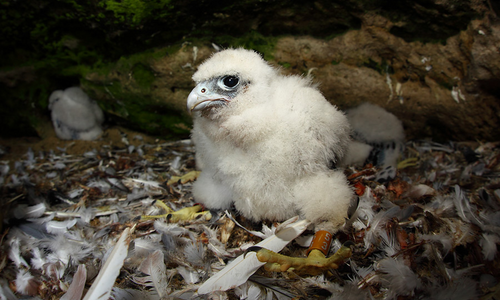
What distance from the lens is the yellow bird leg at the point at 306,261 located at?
1.46 meters

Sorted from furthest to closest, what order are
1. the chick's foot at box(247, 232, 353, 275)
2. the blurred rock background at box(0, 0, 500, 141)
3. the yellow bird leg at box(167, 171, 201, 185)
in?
the yellow bird leg at box(167, 171, 201, 185), the blurred rock background at box(0, 0, 500, 141), the chick's foot at box(247, 232, 353, 275)

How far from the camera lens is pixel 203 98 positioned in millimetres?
1553

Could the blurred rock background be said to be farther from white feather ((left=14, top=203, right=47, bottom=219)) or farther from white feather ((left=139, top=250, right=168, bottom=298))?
white feather ((left=139, top=250, right=168, bottom=298))

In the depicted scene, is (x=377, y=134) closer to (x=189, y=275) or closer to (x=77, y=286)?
(x=189, y=275)

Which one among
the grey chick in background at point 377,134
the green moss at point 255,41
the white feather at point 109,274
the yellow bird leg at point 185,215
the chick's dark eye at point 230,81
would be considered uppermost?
the green moss at point 255,41

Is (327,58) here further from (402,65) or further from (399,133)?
(399,133)

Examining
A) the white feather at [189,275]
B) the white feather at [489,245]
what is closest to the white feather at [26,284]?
the white feather at [189,275]

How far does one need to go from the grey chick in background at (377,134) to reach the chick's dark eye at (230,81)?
44.5 inches

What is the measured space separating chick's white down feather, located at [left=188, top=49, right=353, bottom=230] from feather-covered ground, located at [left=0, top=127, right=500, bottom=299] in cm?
23

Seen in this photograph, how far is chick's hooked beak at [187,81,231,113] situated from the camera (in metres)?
1.55

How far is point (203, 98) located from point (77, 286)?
115 centimetres

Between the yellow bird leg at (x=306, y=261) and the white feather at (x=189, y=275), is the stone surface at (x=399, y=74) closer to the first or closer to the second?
the yellow bird leg at (x=306, y=261)

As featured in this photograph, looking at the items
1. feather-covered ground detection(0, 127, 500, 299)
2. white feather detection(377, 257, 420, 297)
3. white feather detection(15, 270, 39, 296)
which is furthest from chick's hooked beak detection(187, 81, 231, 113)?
white feather detection(15, 270, 39, 296)

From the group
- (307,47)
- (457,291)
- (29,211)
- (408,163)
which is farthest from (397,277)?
(29,211)
